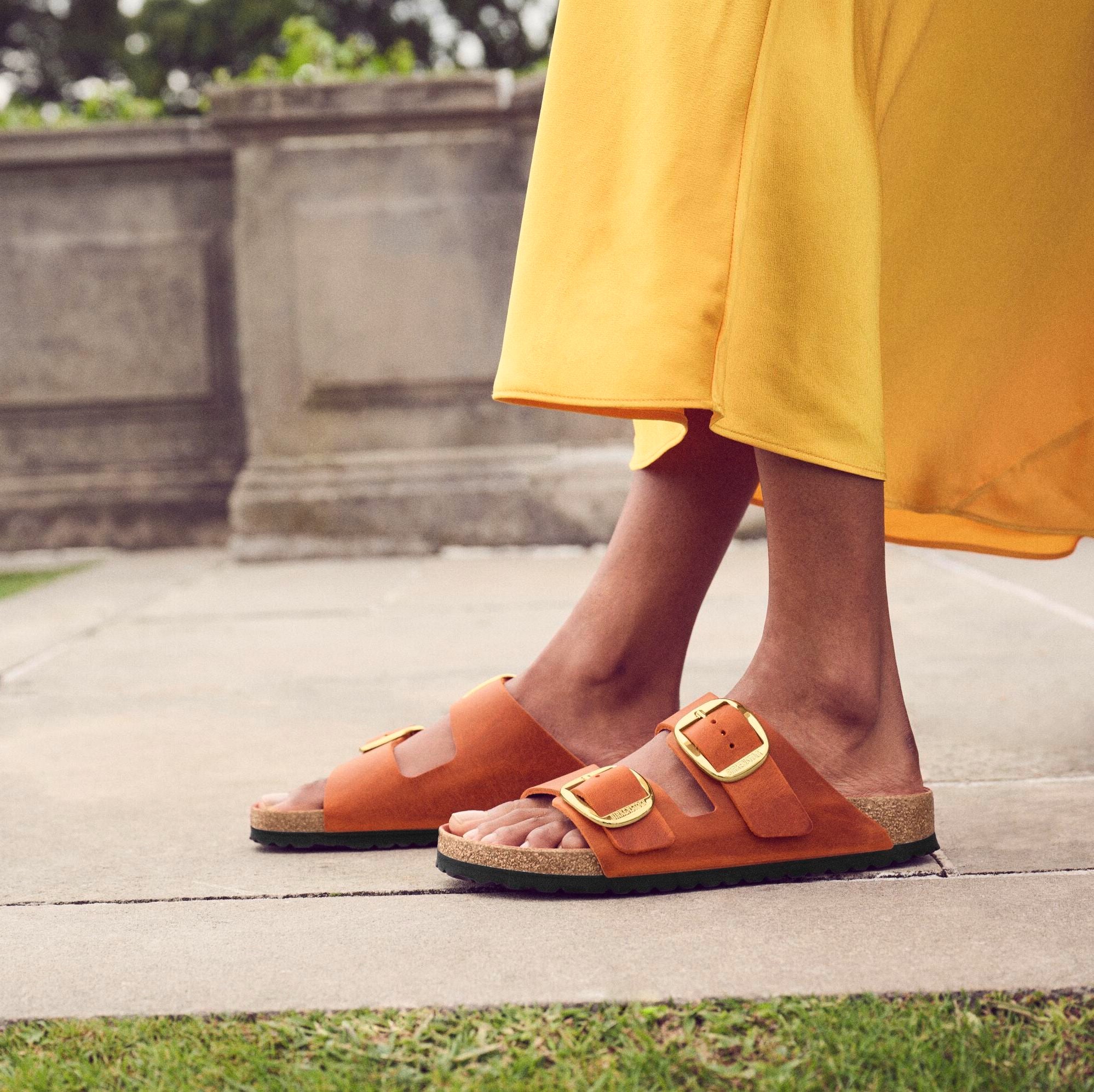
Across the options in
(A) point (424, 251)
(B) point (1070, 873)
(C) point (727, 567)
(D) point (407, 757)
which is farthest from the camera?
(A) point (424, 251)

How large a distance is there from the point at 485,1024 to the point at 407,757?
438mm

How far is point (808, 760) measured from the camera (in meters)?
1.07

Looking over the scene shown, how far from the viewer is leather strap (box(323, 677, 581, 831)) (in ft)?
3.84

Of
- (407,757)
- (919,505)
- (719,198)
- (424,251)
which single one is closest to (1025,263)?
(919,505)

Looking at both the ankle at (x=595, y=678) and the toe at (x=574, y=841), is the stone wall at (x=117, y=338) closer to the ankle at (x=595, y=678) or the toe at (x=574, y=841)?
the ankle at (x=595, y=678)

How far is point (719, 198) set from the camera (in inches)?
40.9

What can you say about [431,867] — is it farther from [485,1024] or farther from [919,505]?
[919,505]

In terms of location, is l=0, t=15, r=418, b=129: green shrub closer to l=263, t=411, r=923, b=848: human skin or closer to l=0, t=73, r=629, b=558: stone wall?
l=0, t=73, r=629, b=558: stone wall

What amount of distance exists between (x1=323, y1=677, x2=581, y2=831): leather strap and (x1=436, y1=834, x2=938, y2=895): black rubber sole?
10 centimetres

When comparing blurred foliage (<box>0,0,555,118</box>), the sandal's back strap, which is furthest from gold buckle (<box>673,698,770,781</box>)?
blurred foliage (<box>0,0,555,118</box>)

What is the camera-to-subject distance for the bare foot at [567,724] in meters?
1.19

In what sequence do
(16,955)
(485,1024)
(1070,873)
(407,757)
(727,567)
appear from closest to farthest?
(485,1024) < (16,955) < (1070,873) < (407,757) < (727,567)

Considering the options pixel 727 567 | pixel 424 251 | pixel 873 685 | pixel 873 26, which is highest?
pixel 873 26

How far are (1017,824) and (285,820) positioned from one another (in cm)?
66
